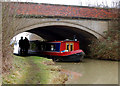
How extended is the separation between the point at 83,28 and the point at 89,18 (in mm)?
904

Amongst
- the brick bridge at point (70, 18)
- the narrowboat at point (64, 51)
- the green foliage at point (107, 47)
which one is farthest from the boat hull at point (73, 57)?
the brick bridge at point (70, 18)

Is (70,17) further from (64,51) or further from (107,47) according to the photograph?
(107,47)

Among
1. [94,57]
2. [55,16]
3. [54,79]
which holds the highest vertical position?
[55,16]

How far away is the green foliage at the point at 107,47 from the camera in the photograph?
37.7 feet

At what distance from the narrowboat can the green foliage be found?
140 centimetres

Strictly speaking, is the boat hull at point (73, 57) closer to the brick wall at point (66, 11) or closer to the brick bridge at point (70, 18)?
the brick bridge at point (70, 18)

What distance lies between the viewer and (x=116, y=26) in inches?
494

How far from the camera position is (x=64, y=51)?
37.3ft

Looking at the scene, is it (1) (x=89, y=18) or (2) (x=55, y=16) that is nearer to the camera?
(2) (x=55, y=16)

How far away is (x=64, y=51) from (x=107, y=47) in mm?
2831

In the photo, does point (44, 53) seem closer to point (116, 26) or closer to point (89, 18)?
point (89, 18)

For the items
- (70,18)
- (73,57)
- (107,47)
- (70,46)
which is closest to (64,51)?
(70,46)

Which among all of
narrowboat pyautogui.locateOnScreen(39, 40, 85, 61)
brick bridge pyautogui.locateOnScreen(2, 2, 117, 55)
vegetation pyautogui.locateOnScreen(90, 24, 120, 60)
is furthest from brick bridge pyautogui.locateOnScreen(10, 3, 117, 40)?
narrowboat pyautogui.locateOnScreen(39, 40, 85, 61)

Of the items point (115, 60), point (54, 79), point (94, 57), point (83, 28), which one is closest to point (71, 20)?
point (83, 28)
